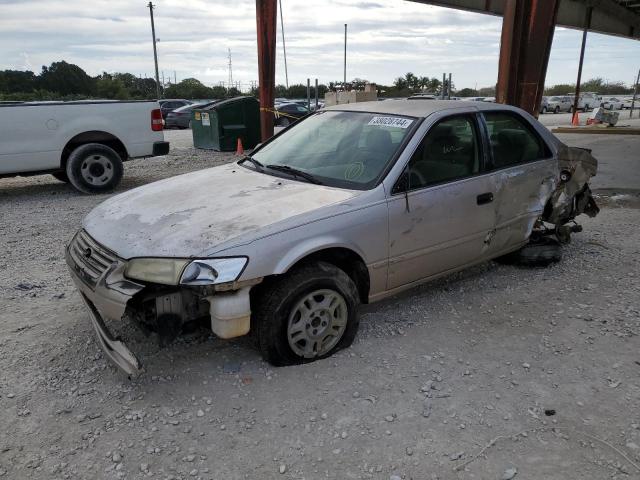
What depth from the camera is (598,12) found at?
23.3m

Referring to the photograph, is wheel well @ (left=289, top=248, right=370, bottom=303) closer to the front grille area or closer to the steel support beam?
the front grille area

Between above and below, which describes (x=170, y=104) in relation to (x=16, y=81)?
below

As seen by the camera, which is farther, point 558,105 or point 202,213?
point 558,105

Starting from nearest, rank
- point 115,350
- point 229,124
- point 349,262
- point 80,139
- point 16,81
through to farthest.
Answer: point 115,350, point 349,262, point 80,139, point 229,124, point 16,81

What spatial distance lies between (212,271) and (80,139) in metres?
6.48

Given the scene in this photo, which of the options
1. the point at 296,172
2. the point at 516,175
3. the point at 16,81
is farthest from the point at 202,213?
the point at 16,81

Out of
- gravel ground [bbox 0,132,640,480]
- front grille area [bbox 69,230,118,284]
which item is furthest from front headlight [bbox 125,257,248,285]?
gravel ground [bbox 0,132,640,480]

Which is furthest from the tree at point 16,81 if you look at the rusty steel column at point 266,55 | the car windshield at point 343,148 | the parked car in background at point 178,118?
the car windshield at point 343,148

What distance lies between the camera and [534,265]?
4.72m

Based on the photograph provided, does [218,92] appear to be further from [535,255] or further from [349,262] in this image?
[349,262]

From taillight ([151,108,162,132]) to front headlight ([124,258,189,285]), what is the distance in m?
6.43

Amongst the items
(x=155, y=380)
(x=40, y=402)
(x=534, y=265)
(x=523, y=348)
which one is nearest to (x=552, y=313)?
(x=523, y=348)

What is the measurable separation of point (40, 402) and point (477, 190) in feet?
10.3

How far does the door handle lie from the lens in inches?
149
